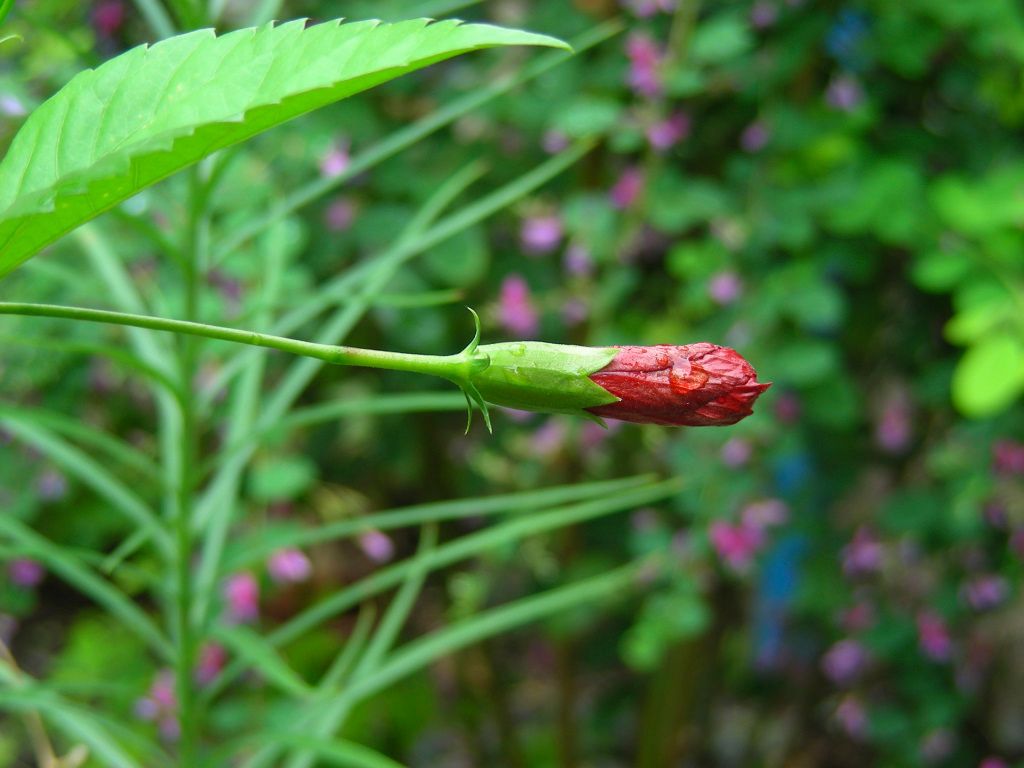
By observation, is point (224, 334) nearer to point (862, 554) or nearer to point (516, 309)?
point (516, 309)

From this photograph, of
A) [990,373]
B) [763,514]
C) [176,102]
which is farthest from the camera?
[763,514]

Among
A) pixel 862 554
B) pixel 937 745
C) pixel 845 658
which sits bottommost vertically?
pixel 937 745

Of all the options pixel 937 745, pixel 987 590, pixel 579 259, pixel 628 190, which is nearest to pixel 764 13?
pixel 628 190

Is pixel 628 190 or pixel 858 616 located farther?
pixel 858 616

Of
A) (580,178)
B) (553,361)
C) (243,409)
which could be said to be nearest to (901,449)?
(580,178)

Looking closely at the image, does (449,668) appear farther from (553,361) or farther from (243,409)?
(553,361)

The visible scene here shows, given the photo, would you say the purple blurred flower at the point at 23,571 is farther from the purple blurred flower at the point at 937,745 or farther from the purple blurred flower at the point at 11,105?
the purple blurred flower at the point at 937,745
